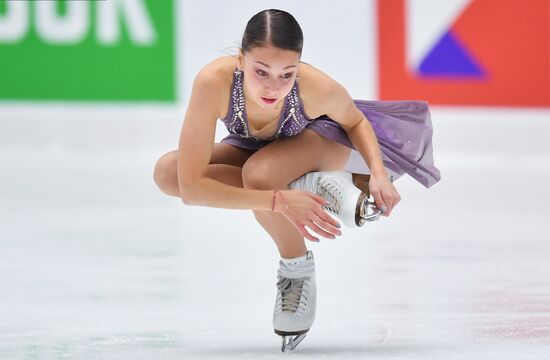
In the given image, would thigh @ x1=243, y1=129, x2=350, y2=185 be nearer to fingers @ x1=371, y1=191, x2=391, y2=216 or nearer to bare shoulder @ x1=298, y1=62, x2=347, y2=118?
bare shoulder @ x1=298, y1=62, x2=347, y2=118

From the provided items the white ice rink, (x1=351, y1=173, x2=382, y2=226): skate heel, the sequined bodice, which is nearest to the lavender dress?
the sequined bodice

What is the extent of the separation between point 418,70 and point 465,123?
43 centimetres

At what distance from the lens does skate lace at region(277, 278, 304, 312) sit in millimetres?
2715

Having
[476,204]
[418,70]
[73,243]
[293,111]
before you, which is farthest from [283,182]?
[418,70]

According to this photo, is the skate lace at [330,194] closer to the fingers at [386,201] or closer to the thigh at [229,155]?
the fingers at [386,201]

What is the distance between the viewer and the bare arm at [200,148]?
2.56 metres

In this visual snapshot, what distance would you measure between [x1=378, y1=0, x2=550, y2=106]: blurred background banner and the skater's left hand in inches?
159

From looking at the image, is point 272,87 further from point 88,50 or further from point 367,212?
point 88,50

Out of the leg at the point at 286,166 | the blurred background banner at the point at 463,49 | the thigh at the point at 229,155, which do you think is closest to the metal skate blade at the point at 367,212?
the leg at the point at 286,166

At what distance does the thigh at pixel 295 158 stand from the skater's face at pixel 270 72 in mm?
171

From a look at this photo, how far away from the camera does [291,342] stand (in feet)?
8.74

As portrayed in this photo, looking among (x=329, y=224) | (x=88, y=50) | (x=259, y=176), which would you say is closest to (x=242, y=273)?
(x=259, y=176)

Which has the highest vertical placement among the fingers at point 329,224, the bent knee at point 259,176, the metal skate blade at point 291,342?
the bent knee at point 259,176

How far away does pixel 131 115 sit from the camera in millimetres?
6652
